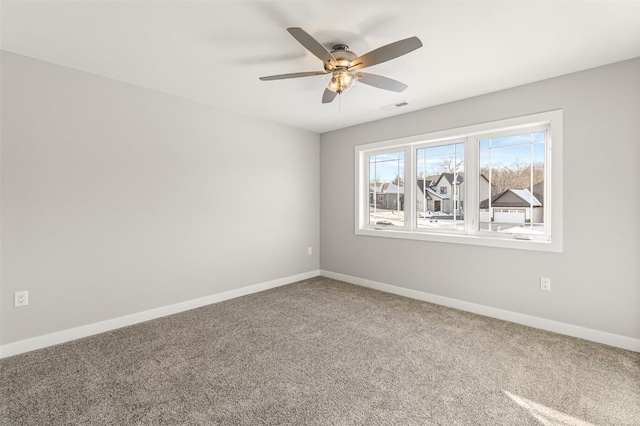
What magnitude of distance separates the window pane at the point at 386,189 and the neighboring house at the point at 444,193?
30 cm

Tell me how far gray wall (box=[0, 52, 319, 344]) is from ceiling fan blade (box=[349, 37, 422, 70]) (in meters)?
2.24

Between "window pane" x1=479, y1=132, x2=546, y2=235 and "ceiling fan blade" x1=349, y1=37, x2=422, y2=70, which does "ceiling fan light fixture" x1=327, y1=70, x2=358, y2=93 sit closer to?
"ceiling fan blade" x1=349, y1=37, x2=422, y2=70

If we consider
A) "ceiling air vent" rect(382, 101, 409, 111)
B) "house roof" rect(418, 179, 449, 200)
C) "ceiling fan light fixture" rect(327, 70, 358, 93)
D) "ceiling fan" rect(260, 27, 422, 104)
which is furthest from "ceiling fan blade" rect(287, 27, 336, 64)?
"house roof" rect(418, 179, 449, 200)

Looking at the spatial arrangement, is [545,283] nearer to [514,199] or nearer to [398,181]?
[514,199]

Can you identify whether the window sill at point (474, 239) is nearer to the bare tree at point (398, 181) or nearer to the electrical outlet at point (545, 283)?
the electrical outlet at point (545, 283)

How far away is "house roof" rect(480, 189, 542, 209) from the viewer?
3.14m

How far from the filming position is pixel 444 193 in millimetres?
3811

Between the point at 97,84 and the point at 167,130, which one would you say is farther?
the point at 167,130

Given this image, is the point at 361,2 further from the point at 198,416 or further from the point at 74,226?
the point at 74,226

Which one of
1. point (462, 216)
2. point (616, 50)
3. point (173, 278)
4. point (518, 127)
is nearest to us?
point (616, 50)

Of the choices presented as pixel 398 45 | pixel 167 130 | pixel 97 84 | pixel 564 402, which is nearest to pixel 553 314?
pixel 564 402

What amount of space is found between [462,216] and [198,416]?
330cm

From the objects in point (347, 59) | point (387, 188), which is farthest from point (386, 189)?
point (347, 59)

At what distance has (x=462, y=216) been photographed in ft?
12.0
